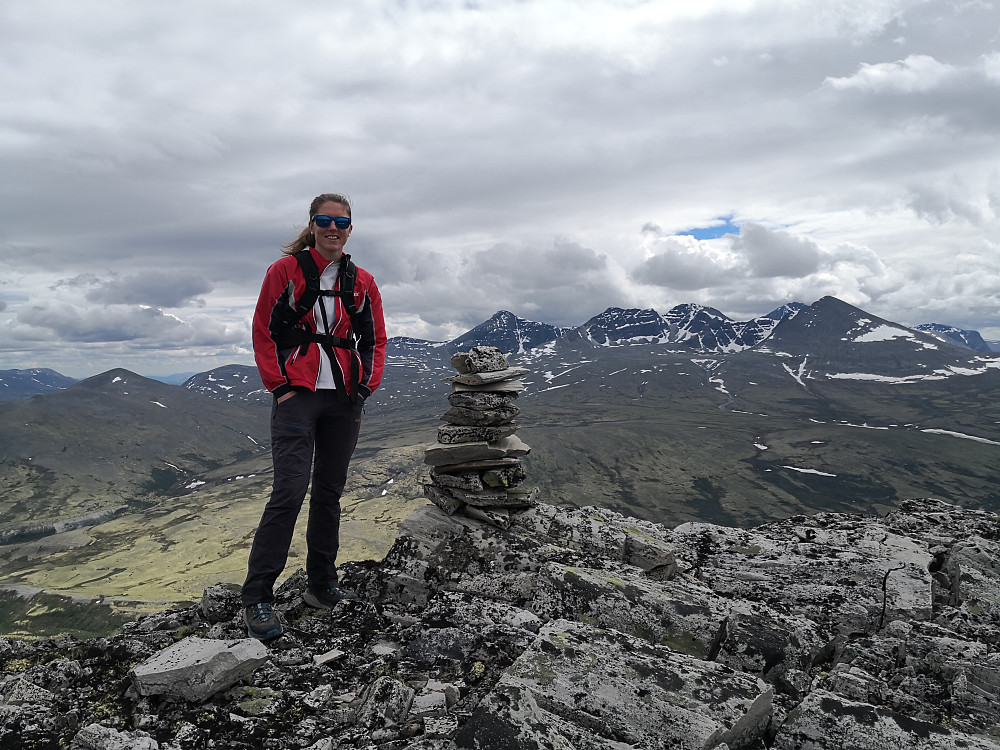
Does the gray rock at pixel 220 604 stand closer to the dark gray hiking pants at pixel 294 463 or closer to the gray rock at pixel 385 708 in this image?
the dark gray hiking pants at pixel 294 463

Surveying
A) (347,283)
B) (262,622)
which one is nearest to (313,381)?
(347,283)

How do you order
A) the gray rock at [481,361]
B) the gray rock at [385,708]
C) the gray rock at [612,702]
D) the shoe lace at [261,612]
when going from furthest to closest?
1. the gray rock at [481,361]
2. the shoe lace at [261,612]
3. the gray rock at [385,708]
4. the gray rock at [612,702]

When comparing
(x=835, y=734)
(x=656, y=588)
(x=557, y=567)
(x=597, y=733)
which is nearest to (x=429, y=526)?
(x=557, y=567)

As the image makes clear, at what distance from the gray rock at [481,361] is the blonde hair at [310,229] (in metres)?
6.87

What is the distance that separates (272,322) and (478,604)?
274 inches

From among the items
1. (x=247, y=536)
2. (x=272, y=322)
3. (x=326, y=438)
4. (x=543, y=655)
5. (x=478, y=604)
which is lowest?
(x=247, y=536)

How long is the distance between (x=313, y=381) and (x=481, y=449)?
664cm

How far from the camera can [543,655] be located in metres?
7.10

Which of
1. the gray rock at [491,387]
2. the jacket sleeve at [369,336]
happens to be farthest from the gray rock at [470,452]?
the jacket sleeve at [369,336]

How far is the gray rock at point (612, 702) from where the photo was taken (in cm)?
543

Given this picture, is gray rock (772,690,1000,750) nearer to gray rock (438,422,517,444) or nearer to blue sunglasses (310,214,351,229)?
blue sunglasses (310,214,351,229)

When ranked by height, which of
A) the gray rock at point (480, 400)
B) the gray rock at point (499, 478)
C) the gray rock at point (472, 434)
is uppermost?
the gray rock at point (480, 400)

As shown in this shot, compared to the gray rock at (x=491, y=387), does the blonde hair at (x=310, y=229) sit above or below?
above

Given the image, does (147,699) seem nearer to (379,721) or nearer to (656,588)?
(379,721)
